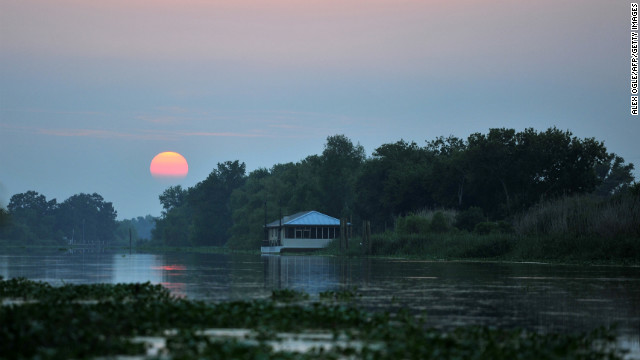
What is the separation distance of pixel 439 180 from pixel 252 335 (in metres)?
88.2

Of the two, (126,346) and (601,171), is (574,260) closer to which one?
(126,346)

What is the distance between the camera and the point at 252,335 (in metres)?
15.7

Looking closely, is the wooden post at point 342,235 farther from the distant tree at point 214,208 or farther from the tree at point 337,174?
the distant tree at point 214,208

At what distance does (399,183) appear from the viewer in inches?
4183

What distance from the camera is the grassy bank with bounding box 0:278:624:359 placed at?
13352 millimetres

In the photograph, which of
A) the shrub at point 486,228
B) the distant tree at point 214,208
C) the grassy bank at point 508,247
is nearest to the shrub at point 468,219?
the grassy bank at point 508,247

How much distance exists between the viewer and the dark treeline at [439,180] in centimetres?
9312

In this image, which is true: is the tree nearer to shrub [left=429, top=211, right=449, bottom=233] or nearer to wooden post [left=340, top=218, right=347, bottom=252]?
wooden post [left=340, top=218, right=347, bottom=252]

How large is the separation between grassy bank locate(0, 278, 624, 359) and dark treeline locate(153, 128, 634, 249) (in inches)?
2045

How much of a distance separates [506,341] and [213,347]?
18.3ft

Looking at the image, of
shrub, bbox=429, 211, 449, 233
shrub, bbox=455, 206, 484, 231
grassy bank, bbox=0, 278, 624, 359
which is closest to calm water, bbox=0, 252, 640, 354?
grassy bank, bbox=0, 278, 624, 359

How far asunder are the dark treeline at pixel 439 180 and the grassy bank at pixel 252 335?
51936 mm

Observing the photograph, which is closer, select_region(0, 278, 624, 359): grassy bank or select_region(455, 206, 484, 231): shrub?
select_region(0, 278, 624, 359): grassy bank

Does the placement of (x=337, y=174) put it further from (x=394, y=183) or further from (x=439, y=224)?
(x=439, y=224)
